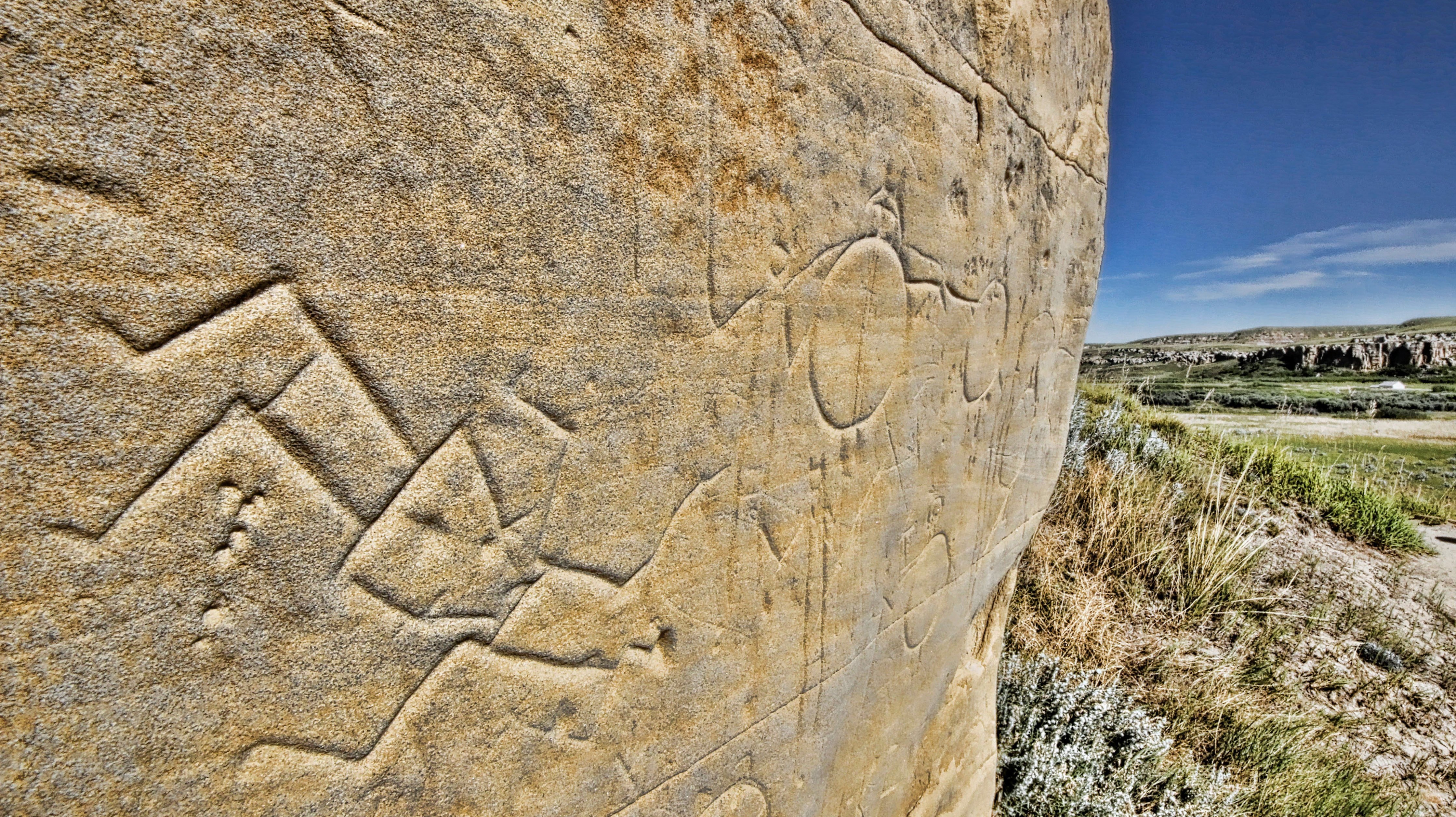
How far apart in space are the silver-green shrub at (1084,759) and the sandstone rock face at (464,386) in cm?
167

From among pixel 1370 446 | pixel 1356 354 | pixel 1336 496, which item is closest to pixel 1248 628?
pixel 1336 496

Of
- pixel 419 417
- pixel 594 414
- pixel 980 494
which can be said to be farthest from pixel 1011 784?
pixel 419 417

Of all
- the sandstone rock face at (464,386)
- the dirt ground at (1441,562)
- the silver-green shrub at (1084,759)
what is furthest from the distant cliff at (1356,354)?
the sandstone rock face at (464,386)

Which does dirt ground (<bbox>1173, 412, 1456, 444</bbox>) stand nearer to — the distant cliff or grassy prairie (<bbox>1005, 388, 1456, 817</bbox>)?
grassy prairie (<bbox>1005, 388, 1456, 817</bbox>)

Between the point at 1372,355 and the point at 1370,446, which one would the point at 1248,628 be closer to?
the point at 1370,446

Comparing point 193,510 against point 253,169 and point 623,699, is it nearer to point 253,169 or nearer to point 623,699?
point 253,169

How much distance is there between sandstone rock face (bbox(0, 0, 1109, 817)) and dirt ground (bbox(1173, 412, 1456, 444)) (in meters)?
8.21

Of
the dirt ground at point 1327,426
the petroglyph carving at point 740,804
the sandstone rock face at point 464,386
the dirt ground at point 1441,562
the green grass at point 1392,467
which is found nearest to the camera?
the sandstone rock face at point 464,386

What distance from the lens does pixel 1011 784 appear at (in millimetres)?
2895

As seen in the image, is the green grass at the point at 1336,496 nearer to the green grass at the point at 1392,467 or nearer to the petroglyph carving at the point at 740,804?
the green grass at the point at 1392,467

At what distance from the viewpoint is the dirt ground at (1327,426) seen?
905 centimetres

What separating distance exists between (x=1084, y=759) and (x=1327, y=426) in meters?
15.3

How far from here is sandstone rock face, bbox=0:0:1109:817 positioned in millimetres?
605

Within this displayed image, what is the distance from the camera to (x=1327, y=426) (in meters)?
13.8
